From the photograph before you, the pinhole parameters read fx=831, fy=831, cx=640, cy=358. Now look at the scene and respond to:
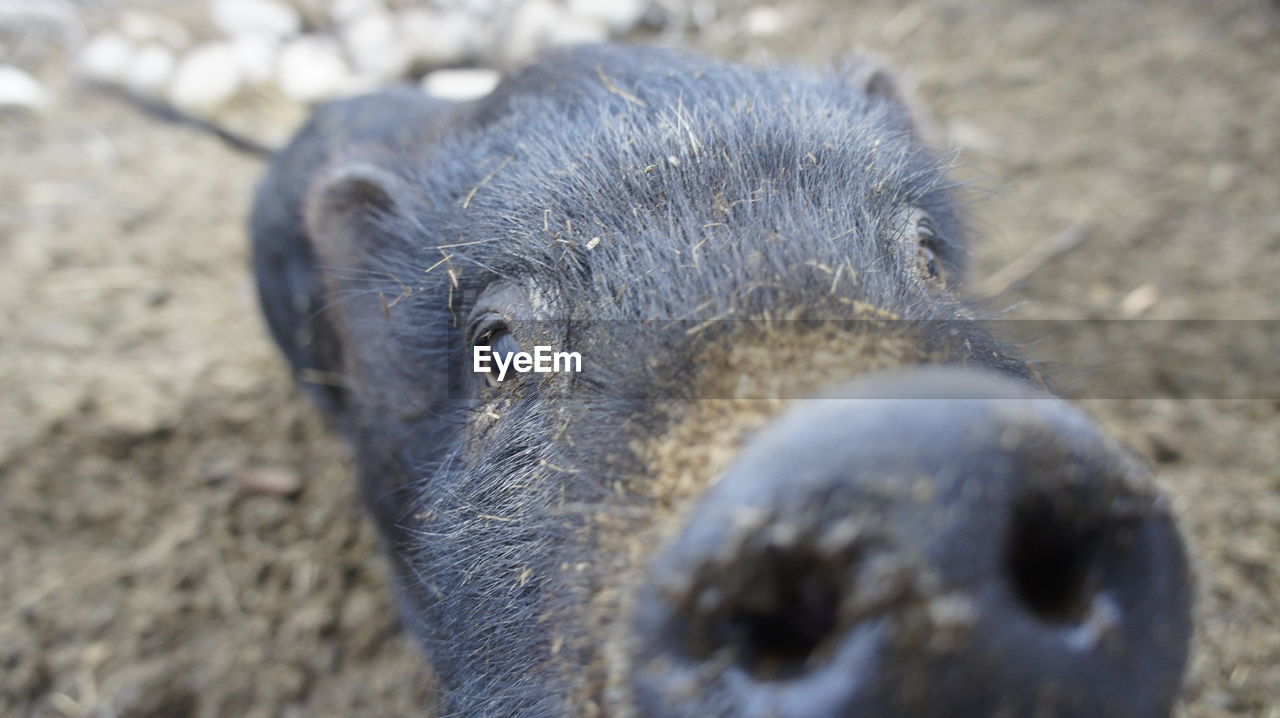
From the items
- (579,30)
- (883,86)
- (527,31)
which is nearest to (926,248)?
(883,86)

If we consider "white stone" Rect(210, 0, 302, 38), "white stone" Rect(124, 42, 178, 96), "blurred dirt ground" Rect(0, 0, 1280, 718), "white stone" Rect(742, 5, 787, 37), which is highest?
"white stone" Rect(210, 0, 302, 38)

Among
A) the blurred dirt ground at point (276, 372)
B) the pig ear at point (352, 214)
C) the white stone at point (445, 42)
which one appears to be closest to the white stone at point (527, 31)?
the white stone at point (445, 42)

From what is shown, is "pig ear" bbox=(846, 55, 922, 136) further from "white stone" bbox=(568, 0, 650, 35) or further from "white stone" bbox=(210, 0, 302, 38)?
"white stone" bbox=(210, 0, 302, 38)

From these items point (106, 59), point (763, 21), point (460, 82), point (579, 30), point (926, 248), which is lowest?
point (926, 248)

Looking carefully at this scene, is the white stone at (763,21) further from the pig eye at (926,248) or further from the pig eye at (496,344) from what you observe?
the pig eye at (496,344)

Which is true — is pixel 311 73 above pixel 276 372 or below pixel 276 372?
above

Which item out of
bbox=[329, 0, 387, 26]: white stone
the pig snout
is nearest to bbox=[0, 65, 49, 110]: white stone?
bbox=[329, 0, 387, 26]: white stone

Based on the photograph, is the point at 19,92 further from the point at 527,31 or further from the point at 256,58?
the point at 527,31
